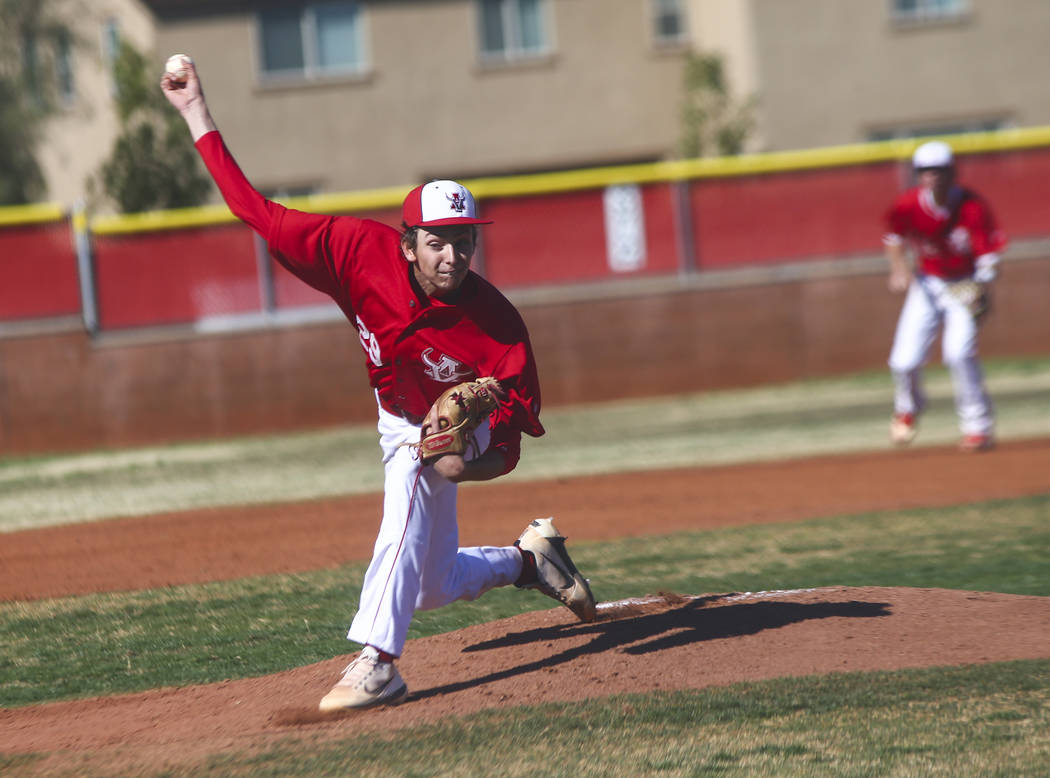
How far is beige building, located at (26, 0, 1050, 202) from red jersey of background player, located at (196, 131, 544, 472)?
753 inches

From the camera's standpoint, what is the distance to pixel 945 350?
36.9 ft

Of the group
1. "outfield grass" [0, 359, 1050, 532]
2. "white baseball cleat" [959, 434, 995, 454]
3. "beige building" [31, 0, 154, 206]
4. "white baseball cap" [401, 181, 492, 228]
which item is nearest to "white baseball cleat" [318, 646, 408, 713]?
"white baseball cap" [401, 181, 492, 228]

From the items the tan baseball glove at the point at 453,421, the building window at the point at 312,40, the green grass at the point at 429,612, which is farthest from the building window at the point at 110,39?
the tan baseball glove at the point at 453,421

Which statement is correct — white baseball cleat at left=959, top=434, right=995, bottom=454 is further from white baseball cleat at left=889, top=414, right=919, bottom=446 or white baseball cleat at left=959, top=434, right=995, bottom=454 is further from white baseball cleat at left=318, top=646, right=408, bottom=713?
white baseball cleat at left=318, top=646, right=408, bottom=713

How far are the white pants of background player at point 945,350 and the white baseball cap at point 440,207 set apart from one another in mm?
7269

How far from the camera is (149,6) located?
23.7 metres

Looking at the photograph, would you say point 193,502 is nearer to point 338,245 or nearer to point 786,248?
point 338,245

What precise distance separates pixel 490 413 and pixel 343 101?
67.4 feet

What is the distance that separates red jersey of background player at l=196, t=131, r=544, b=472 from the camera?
4.71 m

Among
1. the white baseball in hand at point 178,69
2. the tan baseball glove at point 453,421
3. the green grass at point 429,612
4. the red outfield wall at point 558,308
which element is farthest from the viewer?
the red outfield wall at point 558,308

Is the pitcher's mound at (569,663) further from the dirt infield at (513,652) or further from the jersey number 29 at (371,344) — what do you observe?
the jersey number 29 at (371,344)

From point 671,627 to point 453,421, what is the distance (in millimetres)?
1503

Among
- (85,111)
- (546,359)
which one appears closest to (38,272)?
(546,359)

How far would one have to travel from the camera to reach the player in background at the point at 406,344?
463 cm
